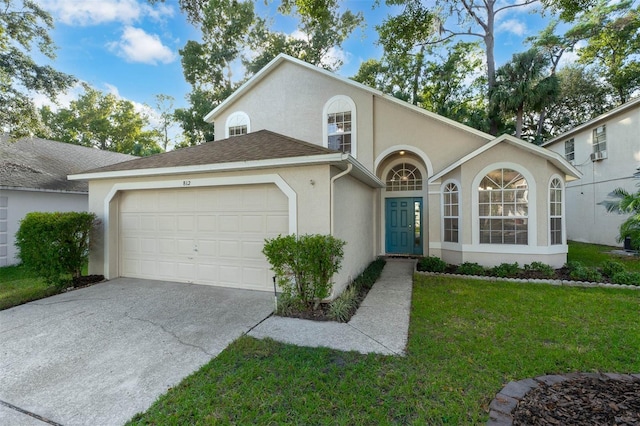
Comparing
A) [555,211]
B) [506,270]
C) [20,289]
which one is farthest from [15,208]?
[555,211]

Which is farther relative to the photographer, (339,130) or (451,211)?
(339,130)

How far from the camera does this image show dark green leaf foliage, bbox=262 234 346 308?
4898 millimetres

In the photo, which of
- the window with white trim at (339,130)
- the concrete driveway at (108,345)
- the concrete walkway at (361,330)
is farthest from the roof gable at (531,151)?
the concrete driveway at (108,345)

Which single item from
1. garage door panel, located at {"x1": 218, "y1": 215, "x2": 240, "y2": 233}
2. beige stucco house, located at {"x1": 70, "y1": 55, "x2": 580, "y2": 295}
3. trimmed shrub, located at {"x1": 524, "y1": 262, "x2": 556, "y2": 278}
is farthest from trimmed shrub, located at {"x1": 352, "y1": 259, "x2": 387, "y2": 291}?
trimmed shrub, located at {"x1": 524, "y1": 262, "x2": 556, "y2": 278}

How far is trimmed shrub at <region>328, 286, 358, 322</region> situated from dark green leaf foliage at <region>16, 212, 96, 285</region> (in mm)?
6378

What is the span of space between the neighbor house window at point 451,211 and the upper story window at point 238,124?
26.1 ft

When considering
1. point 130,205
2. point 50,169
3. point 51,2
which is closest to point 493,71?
point 130,205

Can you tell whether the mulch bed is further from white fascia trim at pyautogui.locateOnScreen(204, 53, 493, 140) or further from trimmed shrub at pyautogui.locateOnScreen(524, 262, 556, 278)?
white fascia trim at pyautogui.locateOnScreen(204, 53, 493, 140)

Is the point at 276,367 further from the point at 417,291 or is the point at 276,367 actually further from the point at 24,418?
the point at 417,291

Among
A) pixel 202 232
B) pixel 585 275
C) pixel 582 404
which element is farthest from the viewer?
pixel 585 275

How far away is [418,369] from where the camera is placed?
3.27 metres

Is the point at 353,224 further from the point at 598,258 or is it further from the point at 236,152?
the point at 598,258

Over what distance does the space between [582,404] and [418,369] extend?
1494 millimetres

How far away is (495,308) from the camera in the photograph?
5297 millimetres
